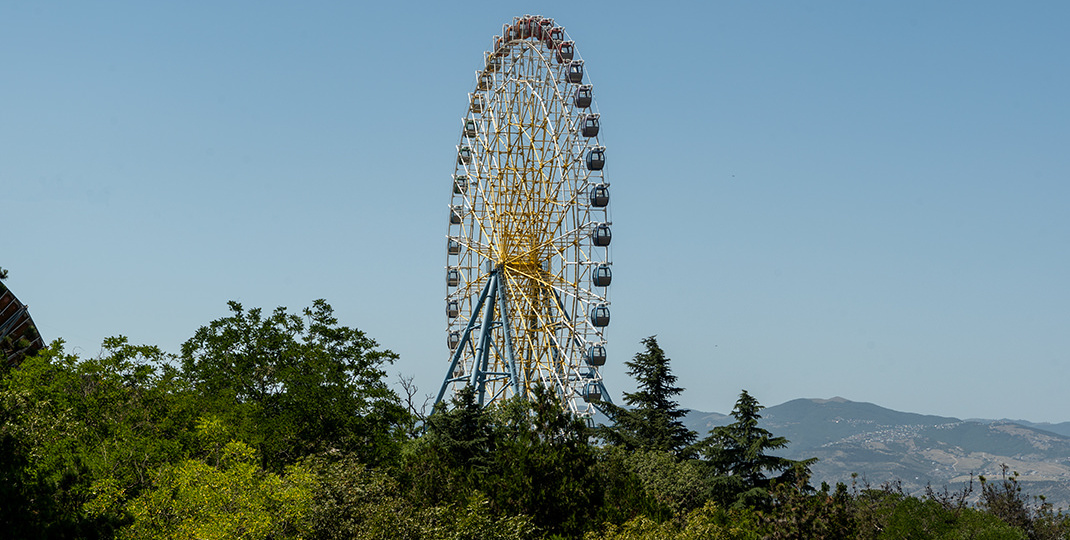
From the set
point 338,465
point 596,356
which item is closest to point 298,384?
point 338,465

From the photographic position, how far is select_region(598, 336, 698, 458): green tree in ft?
161

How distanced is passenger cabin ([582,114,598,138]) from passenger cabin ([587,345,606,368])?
11092mm

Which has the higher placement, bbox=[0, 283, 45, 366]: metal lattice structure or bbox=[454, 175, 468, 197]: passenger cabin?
bbox=[454, 175, 468, 197]: passenger cabin

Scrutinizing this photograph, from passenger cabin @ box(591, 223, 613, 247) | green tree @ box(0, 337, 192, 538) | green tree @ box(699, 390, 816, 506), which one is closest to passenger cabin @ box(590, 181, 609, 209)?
passenger cabin @ box(591, 223, 613, 247)

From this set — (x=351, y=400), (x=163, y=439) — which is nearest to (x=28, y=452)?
(x=163, y=439)

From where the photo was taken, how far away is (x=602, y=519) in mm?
28391

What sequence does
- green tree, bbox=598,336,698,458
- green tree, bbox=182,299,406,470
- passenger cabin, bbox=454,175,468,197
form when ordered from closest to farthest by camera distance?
Result: green tree, bbox=182,299,406,470 < green tree, bbox=598,336,698,458 < passenger cabin, bbox=454,175,468,197

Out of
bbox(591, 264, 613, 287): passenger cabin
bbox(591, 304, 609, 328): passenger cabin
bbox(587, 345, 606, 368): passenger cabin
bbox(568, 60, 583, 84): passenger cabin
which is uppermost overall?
bbox(568, 60, 583, 84): passenger cabin

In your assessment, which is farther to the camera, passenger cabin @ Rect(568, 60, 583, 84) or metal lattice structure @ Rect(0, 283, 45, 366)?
passenger cabin @ Rect(568, 60, 583, 84)

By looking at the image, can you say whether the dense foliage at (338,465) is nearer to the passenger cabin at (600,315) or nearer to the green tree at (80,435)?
the green tree at (80,435)

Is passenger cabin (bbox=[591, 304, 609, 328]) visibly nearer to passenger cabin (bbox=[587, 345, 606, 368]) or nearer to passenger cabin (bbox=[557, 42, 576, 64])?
passenger cabin (bbox=[587, 345, 606, 368])

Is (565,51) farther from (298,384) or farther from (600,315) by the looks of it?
(298,384)

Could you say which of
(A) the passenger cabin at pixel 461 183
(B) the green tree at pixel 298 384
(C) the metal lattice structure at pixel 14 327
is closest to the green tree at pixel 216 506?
(B) the green tree at pixel 298 384

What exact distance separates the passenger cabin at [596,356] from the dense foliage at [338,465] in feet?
15.0
